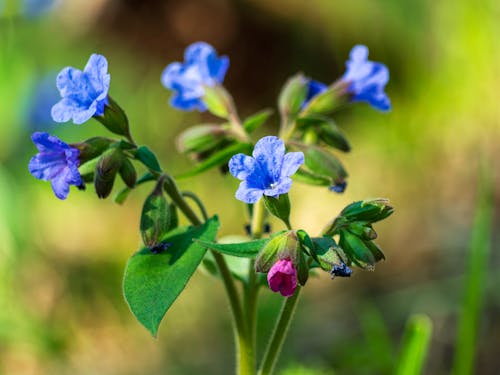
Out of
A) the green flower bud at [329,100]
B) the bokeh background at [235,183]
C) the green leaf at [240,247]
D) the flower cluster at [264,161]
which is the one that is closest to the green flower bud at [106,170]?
the flower cluster at [264,161]

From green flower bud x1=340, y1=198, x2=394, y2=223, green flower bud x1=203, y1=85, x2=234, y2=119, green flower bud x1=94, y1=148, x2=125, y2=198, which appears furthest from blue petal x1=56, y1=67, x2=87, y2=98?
green flower bud x1=340, y1=198, x2=394, y2=223

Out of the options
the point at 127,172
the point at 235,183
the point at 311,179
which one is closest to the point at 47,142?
the point at 127,172

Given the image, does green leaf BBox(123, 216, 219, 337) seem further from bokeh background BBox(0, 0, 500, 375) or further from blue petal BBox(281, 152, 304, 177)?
bokeh background BBox(0, 0, 500, 375)

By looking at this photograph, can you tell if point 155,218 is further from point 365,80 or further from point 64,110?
point 365,80

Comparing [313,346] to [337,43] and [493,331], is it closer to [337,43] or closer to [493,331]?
[493,331]

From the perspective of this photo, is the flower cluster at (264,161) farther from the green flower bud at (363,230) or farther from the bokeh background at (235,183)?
the bokeh background at (235,183)
